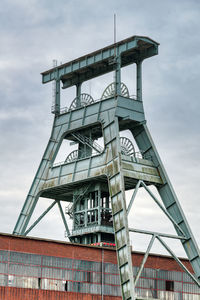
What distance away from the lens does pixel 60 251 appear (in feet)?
134

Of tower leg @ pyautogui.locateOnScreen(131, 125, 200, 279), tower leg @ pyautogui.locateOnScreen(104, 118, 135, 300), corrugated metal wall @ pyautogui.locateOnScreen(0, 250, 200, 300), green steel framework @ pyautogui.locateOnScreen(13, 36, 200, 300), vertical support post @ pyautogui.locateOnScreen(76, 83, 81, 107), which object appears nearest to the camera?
corrugated metal wall @ pyautogui.locateOnScreen(0, 250, 200, 300)

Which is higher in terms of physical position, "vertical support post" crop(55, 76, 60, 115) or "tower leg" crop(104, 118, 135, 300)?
"vertical support post" crop(55, 76, 60, 115)

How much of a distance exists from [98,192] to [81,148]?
492 cm

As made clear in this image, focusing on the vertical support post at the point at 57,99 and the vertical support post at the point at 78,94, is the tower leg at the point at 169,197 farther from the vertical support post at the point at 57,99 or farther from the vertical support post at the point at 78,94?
the vertical support post at the point at 57,99

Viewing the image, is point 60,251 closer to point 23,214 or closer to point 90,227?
point 90,227

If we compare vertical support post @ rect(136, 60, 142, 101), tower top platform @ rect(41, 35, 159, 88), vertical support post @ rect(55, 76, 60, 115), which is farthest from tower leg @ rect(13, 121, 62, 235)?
vertical support post @ rect(136, 60, 142, 101)

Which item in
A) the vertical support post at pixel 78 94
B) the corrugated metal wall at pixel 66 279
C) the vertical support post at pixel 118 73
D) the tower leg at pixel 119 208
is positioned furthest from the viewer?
the vertical support post at pixel 78 94

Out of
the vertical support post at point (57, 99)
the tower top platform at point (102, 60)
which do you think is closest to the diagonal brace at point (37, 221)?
the vertical support post at point (57, 99)

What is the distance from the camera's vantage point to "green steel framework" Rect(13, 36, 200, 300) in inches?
1694

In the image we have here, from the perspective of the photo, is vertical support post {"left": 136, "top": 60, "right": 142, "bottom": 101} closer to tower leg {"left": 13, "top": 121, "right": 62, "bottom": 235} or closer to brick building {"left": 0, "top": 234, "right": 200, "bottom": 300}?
tower leg {"left": 13, "top": 121, "right": 62, "bottom": 235}

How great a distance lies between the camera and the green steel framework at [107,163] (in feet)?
141

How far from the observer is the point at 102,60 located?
47844 millimetres

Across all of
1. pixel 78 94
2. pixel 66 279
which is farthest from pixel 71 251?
pixel 78 94

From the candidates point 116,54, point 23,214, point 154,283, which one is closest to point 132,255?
point 154,283
